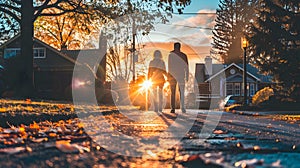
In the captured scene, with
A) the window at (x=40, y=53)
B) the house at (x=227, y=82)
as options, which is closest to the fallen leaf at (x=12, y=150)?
the window at (x=40, y=53)

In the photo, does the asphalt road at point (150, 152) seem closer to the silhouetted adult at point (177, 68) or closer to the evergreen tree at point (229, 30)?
the silhouetted adult at point (177, 68)

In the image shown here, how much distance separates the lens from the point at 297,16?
945 inches

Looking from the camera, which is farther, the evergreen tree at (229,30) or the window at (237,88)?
the evergreen tree at (229,30)

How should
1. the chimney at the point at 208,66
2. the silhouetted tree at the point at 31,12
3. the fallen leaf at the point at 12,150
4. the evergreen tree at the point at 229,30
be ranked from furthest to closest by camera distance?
the evergreen tree at the point at 229,30
the chimney at the point at 208,66
the silhouetted tree at the point at 31,12
the fallen leaf at the point at 12,150

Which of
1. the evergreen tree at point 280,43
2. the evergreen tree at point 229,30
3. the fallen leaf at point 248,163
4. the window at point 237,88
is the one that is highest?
the evergreen tree at point 229,30

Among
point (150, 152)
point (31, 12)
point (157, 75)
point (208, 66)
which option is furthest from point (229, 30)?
point (150, 152)

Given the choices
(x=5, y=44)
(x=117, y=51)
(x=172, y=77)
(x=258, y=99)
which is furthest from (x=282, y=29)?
(x=117, y=51)

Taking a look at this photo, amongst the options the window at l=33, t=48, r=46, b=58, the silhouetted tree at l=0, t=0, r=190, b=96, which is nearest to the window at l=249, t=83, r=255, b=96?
the window at l=33, t=48, r=46, b=58

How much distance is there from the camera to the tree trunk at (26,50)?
773 inches

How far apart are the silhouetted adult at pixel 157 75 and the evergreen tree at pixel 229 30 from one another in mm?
53681

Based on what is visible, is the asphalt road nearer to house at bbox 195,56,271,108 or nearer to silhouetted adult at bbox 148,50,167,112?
silhouetted adult at bbox 148,50,167,112

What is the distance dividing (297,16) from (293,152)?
67.2 feet

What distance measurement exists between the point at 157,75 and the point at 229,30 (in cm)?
5725

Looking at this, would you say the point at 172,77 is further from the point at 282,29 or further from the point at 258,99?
the point at 258,99
